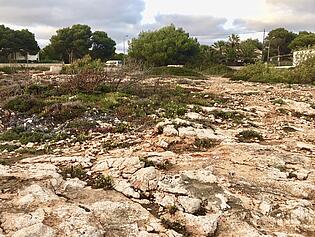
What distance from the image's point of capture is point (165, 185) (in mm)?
Result: 6391

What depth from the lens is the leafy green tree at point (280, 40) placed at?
240ft

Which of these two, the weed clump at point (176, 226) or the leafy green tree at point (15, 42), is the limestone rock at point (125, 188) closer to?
the weed clump at point (176, 226)

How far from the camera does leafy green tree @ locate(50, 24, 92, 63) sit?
61031mm

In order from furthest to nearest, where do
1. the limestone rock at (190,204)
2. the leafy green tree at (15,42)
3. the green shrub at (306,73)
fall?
the leafy green tree at (15,42) < the green shrub at (306,73) < the limestone rock at (190,204)

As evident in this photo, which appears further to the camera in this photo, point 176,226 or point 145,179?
point 145,179

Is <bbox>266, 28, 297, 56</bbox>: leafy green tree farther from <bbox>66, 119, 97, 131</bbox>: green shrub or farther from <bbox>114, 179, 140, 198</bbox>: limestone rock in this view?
<bbox>114, 179, 140, 198</bbox>: limestone rock

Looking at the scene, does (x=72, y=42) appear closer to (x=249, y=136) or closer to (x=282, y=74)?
(x=282, y=74)

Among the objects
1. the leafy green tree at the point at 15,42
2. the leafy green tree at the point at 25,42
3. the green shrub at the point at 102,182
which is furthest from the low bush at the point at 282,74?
the leafy green tree at the point at 25,42

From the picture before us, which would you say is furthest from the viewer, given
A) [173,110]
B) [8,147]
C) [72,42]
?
[72,42]

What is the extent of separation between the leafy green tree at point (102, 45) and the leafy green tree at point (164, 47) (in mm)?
14153

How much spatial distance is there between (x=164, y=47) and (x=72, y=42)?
721 inches

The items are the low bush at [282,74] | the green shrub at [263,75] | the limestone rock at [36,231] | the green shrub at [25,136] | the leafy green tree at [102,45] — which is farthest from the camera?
the leafy green tree at [102,45]

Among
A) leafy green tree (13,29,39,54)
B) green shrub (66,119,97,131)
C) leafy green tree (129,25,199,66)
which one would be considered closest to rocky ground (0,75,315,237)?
green shrub (66,119,97,131)

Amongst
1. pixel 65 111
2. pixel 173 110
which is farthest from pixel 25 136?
pixel 173 110
